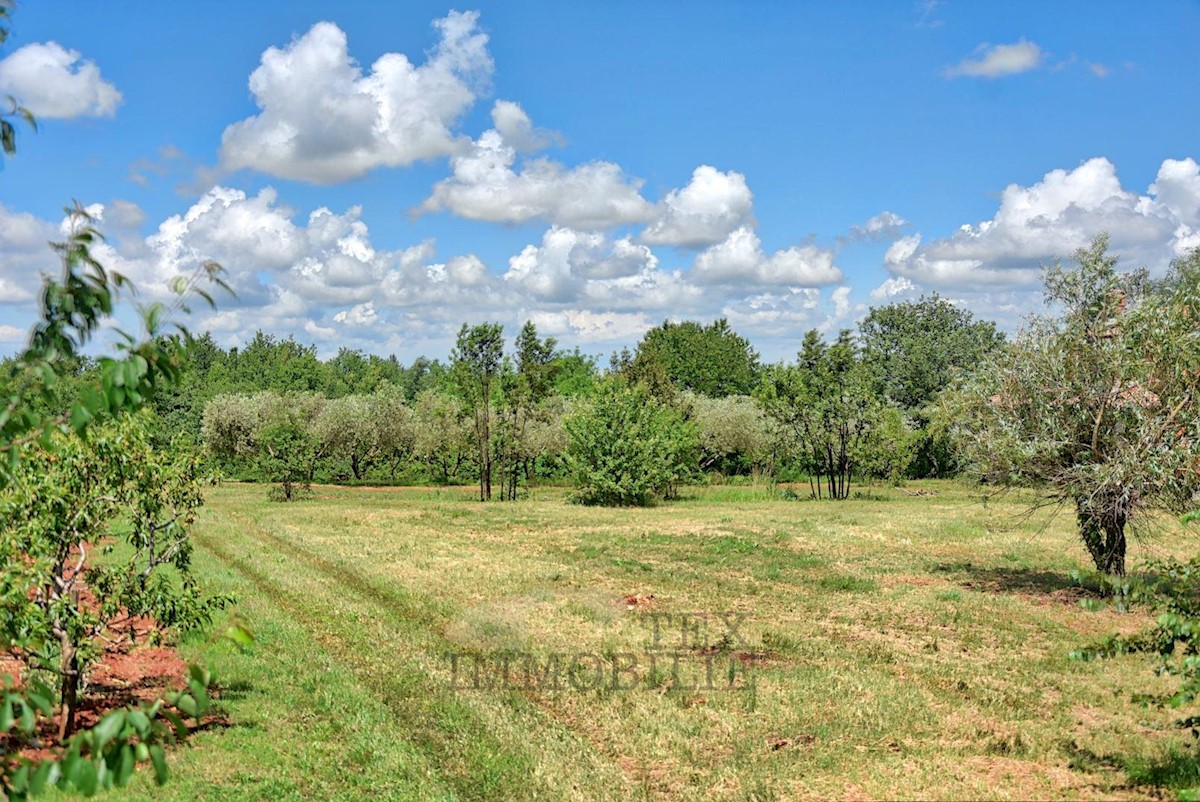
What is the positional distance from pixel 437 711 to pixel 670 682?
10.6ft

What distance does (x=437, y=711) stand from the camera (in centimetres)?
1079

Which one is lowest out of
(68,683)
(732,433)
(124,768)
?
(68,683)

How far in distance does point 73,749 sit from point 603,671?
33.6ft

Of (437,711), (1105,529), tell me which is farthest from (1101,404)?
(437,711)

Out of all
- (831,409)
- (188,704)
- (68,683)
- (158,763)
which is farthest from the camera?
(831,409)

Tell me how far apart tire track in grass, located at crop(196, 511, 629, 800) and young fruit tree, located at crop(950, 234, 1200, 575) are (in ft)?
37.4

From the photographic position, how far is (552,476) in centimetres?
6025

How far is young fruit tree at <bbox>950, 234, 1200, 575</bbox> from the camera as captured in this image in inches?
613

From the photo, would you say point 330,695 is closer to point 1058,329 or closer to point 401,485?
point 1058,329

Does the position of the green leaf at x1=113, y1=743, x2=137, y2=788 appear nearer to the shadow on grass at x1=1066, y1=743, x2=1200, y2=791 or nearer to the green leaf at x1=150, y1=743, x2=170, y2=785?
the green leaf at x1=150, y1=743, x2=170, y2=785

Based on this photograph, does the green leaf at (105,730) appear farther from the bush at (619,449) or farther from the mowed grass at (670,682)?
the bush at (619,449)

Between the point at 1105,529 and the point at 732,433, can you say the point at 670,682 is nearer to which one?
the point at 1105,529

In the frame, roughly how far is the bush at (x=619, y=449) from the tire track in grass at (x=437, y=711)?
23.8 m

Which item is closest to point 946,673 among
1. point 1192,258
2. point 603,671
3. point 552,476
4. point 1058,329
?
point 603,671
